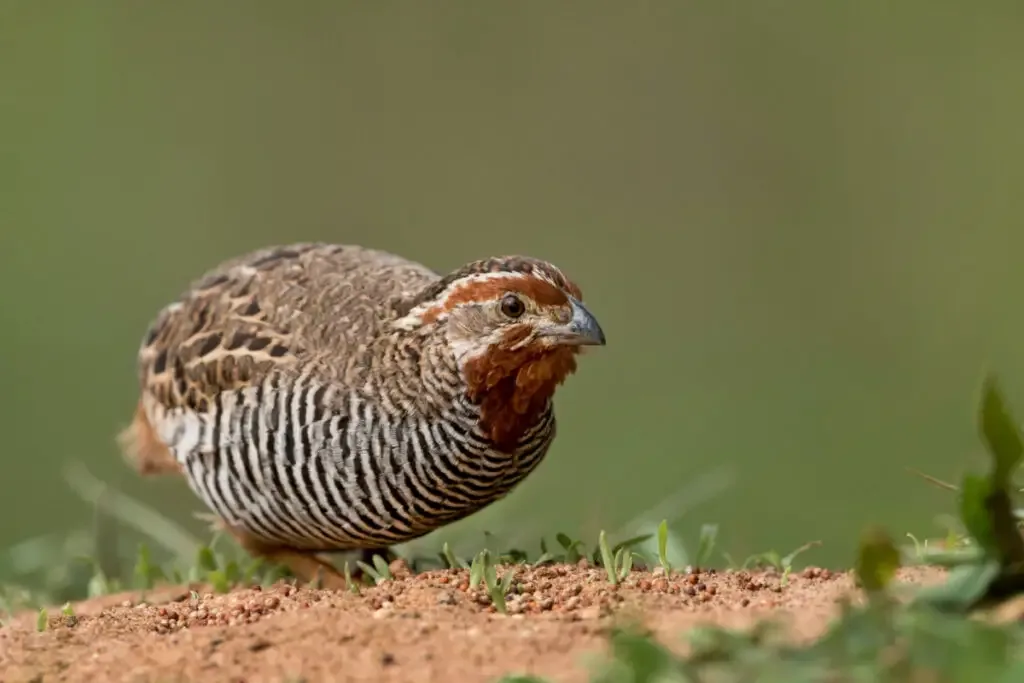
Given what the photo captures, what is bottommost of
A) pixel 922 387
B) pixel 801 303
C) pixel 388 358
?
pixel 922 387

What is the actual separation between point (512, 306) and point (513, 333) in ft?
0.28

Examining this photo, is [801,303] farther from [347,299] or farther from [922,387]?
[347,299]

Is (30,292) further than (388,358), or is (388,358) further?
(30,292)

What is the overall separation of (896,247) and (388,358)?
323 inches

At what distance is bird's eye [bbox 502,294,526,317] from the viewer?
4102 millimetres

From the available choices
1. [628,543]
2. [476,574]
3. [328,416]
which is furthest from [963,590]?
[328,416]

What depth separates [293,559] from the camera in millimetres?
4984

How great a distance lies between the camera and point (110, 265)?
12.3 m

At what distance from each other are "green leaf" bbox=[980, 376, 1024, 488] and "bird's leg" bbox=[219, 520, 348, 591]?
A: 9.12ft

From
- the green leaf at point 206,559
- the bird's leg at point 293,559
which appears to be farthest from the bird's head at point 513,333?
the green leaf at point 206,559

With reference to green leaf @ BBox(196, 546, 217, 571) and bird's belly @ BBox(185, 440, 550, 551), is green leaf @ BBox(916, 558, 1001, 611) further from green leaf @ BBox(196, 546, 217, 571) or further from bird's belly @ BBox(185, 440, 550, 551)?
green leaf @ BBox(196, 546, 217, 571)

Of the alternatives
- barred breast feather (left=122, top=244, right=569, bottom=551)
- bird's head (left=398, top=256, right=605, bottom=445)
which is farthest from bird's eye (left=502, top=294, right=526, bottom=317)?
→ barred breast feather (left=122, top=244, right=569, bottom=551)

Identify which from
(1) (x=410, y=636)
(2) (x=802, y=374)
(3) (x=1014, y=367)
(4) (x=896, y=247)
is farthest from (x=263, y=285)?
(4) (x=896, y=247)

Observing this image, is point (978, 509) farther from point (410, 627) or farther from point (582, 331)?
point (582, 331)
